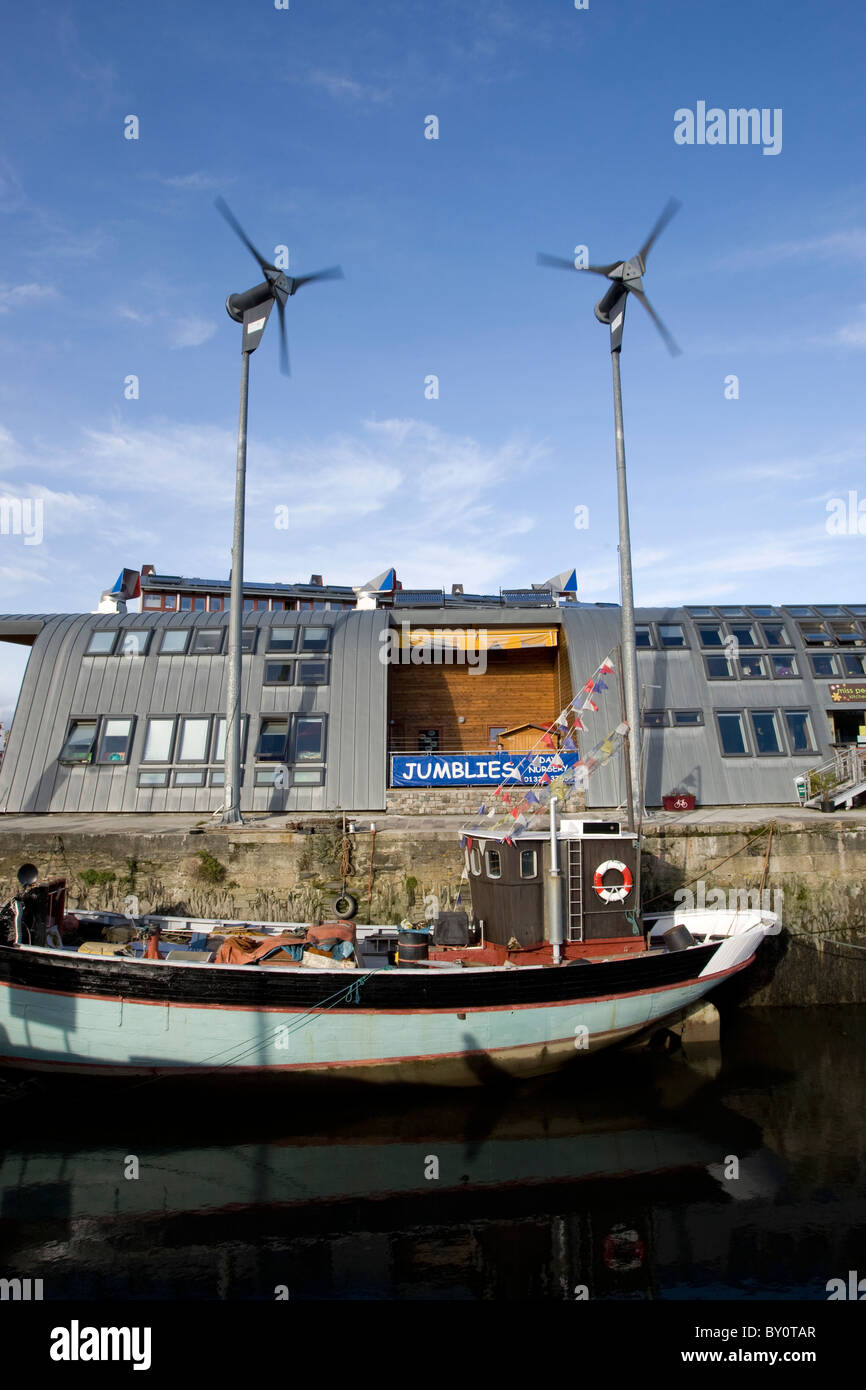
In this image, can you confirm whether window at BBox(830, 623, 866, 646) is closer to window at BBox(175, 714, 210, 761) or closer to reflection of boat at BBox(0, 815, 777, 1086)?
reflection of boat at BBox(0, 815, 777, 1086)

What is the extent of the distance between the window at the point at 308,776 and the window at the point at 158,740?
4889 mm

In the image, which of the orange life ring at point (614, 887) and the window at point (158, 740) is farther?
the window at point (158, 740)

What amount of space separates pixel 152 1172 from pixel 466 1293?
6.01 meters

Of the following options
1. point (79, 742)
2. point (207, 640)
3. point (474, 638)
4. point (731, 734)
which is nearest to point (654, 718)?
point (731, 734)

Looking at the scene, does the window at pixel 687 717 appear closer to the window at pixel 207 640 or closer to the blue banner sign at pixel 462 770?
the blue banner sign at pixel 462 770

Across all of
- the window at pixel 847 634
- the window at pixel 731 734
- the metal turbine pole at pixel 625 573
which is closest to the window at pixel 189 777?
the metal turbine pole at pixel 625 573

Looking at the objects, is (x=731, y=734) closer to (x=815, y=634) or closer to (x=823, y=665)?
(x=823, y=665)

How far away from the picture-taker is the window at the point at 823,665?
32188 millimetres

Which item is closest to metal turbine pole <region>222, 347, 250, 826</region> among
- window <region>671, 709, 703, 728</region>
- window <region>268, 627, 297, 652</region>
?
window <region>268, 627, 297, 652</region>

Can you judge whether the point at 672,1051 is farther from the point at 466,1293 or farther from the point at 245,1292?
the point at 245,1292

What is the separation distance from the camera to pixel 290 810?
2770 centimetres

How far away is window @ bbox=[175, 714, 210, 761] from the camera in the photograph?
29.0 metres

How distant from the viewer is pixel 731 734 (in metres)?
30.1

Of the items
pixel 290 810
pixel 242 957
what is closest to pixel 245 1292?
pixel 242 957
